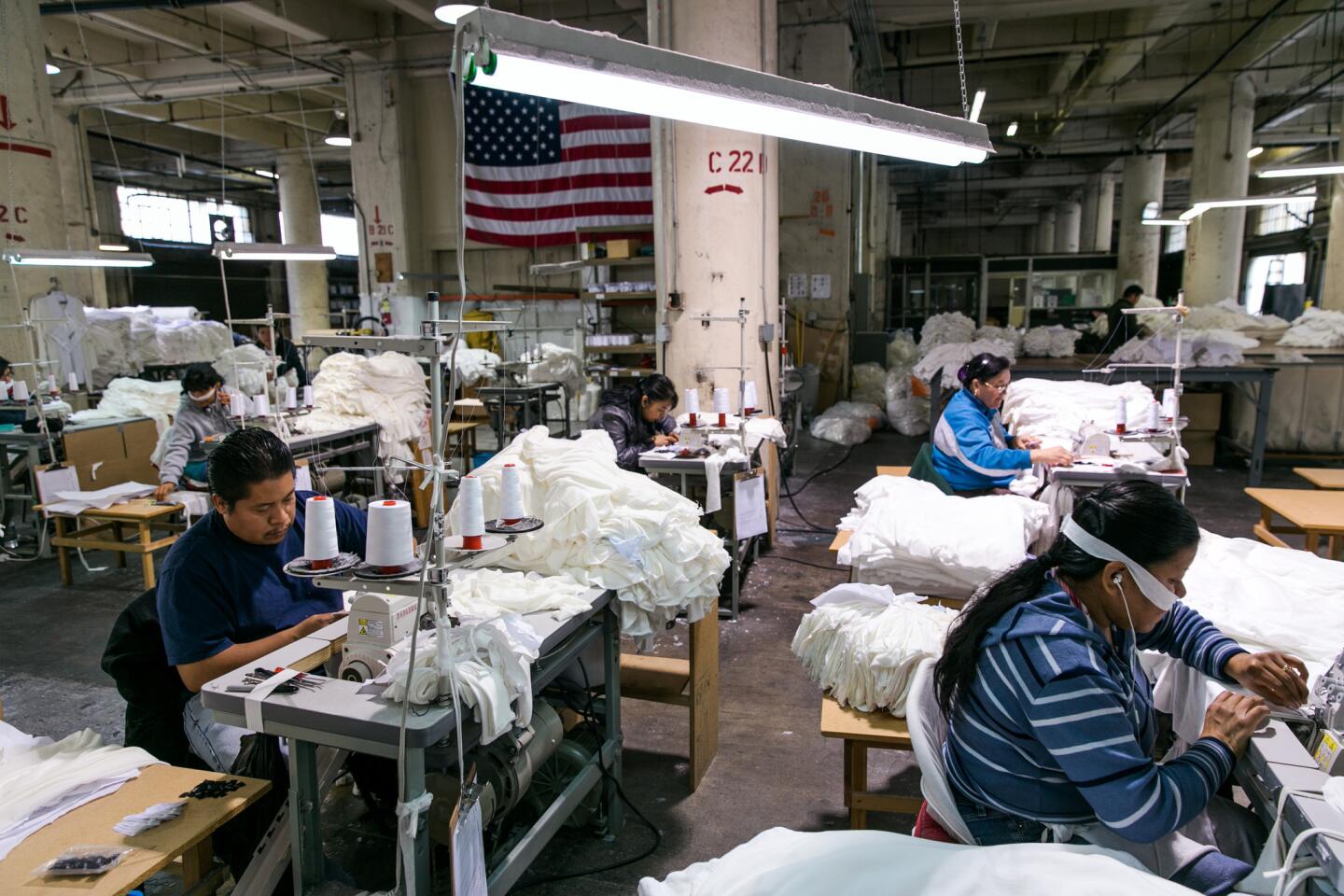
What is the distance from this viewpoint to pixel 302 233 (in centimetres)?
1417

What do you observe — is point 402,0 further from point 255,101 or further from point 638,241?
point 255,101

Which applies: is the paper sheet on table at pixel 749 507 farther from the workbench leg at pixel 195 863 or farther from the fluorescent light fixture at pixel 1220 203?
the fluorescent light fixture at pixel 1220 203

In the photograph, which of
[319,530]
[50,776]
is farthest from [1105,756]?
[50,776]

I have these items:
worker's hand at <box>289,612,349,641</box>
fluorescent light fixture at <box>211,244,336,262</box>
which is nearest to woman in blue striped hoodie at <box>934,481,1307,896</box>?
worker's hand at <box>289,612,349,641</box>

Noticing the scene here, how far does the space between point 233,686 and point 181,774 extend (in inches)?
11.5

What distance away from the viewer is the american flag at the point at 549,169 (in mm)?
9203

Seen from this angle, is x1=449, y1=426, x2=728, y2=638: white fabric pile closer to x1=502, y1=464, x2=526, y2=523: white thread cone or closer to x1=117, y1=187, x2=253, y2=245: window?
x1=502, y1=464, x2=526, y2=523: white thread cone

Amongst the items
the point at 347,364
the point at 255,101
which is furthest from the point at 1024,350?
the point at 255,101

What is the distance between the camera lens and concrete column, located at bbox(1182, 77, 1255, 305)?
37.8 feet

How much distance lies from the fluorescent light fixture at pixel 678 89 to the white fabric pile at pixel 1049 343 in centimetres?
837

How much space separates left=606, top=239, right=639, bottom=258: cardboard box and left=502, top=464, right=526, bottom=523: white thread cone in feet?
20.4

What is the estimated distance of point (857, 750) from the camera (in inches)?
91.7

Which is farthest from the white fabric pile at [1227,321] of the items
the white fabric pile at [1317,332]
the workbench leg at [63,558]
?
the workbench leg at [63,558]

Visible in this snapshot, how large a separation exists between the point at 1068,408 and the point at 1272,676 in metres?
3.98
